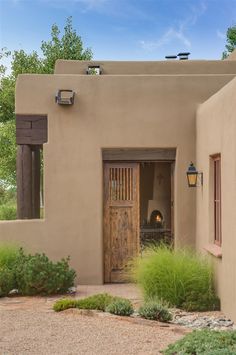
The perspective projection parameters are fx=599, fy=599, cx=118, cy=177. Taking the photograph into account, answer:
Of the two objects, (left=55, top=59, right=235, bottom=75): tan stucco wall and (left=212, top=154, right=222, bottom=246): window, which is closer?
(left=212, top=154, right=222, bottom=246): window

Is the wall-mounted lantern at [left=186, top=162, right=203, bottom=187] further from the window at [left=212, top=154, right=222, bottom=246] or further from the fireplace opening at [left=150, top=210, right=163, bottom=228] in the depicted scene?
the fireplace opening at [left=150, top=210, right=163, bottom=228]

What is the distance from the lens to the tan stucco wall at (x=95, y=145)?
1124cm

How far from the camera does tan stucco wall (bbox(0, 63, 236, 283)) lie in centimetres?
1124

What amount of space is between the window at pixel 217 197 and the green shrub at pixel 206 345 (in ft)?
11.4

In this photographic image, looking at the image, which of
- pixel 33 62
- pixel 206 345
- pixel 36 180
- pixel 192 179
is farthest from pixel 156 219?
pixel 33 62

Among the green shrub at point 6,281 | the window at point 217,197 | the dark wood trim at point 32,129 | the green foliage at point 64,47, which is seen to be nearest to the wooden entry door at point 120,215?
the dark wood trim at point 32,129

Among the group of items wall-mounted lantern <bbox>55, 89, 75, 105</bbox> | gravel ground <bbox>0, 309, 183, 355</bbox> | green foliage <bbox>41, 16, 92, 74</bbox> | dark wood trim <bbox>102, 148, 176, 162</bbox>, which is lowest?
gravel ground <bbox>0, 309, 183, 355</bbox>

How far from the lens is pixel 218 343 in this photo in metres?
5.71

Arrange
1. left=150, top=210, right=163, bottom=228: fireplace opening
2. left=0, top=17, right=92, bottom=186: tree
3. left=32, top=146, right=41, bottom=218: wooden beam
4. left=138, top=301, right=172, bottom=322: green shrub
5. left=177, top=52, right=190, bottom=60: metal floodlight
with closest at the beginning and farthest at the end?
left=138, top=301, right=172, bottom=322: green shrub < left=32, top=146, right=41, bottom=218: wooden beam < left=177, top=52, right=190, bottom=60: metal floodlight < left=150, top=210, right=163, bottom=228: fireplace opening < left=0, top=17, right=92, bottom=186: tree

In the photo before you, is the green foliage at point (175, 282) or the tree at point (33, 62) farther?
the tree at point (33, 62)

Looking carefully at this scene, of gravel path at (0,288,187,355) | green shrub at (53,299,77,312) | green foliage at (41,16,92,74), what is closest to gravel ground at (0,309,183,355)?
gravel path at (0,288,187,355)

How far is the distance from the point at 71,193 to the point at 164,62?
13.4 feet

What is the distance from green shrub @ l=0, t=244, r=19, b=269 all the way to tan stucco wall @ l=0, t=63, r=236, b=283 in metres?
0.71

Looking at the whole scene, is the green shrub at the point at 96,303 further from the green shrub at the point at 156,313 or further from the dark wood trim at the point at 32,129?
the dark wood trim at the point at 32,129
